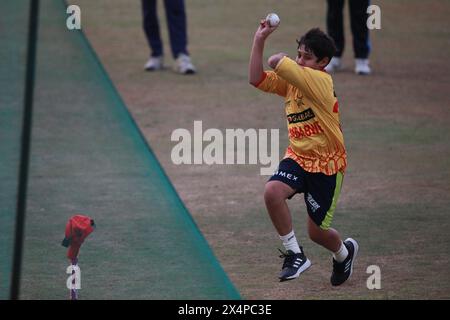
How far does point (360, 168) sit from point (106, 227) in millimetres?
2876

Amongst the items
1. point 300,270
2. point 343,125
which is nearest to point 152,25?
point 343,125

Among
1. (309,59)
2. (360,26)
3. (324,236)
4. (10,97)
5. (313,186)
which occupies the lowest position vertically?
(324,236)

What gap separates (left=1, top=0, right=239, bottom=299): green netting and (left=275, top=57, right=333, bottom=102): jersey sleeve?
90 cm

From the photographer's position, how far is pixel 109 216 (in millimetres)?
7195

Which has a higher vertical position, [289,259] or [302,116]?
[302,116]

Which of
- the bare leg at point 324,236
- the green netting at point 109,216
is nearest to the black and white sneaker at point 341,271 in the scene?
the bare leg at point 324,236

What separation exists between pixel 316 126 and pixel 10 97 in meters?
1.76

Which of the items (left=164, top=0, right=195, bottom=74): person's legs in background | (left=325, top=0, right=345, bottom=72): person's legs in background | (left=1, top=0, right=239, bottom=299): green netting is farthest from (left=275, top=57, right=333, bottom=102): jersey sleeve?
(left=164, top=0, right=195, bottom=74): person's legs in background

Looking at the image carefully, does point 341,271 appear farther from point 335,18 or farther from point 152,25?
point 152,25

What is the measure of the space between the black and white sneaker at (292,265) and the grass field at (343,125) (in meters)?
0.12

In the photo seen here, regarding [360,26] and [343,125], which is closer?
[343,125]

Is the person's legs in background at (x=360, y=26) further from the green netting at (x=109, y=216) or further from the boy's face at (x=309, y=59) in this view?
the boy's face at (x=309, y=59)

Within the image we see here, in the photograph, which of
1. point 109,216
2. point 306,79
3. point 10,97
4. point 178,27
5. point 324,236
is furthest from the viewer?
point 178,27

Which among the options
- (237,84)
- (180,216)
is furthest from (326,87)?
(237,84)
